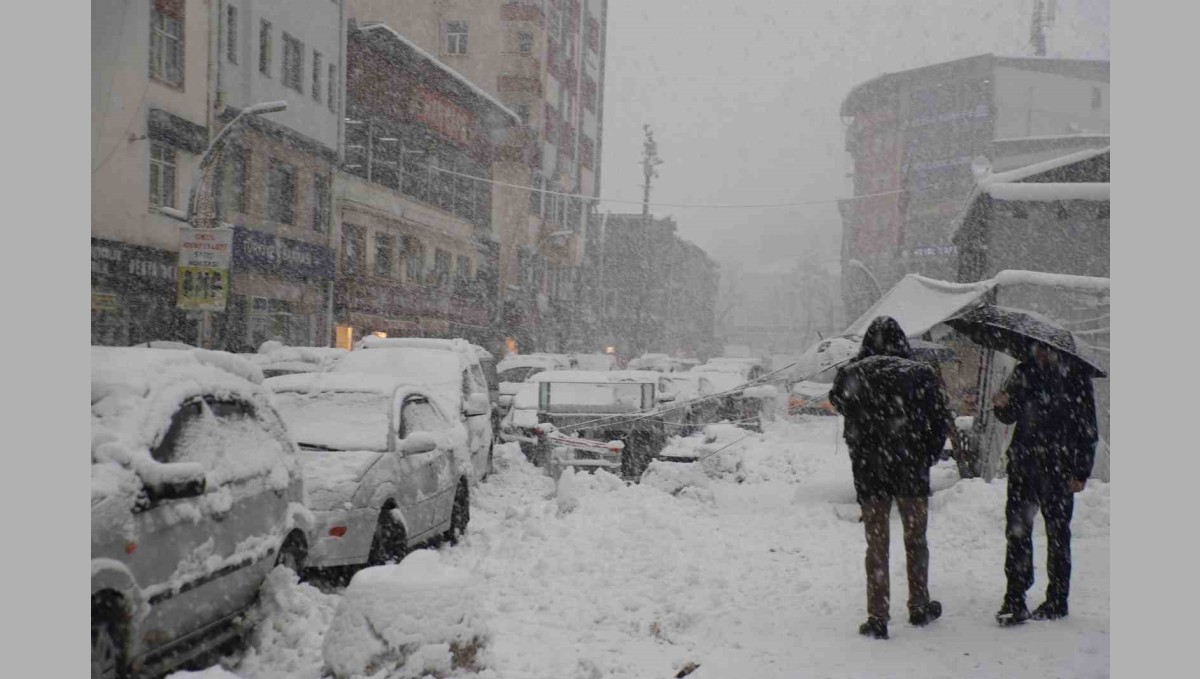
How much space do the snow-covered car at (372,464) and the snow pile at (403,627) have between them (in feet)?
5.93

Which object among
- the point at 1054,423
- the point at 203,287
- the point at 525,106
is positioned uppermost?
the point at 525,106

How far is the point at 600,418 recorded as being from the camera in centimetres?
1455

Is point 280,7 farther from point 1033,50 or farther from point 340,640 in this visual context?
point 340,640

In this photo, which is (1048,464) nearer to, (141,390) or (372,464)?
(372,464)

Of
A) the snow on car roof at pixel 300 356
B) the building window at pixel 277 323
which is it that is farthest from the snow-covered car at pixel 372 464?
the building window at pixel 277 323

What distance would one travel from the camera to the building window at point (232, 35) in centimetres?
2506

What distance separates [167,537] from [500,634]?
2.37m

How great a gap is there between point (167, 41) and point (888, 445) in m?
21.2

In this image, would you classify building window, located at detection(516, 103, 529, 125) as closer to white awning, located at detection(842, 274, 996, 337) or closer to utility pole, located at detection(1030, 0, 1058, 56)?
utility pole, located at detection(1030, 0, 1058, 56)

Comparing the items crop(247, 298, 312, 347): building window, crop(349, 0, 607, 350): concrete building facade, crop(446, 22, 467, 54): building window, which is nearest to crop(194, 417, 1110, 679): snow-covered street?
crop(247, 298, 312, 347): building window

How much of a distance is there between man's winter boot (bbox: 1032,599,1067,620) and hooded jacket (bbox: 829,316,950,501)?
116 cm

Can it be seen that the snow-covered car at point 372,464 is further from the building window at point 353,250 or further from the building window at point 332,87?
the building window at point 353,250

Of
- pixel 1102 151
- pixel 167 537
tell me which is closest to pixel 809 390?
pixel 1102 151

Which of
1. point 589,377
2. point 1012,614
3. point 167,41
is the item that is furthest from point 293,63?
point 1012,614
